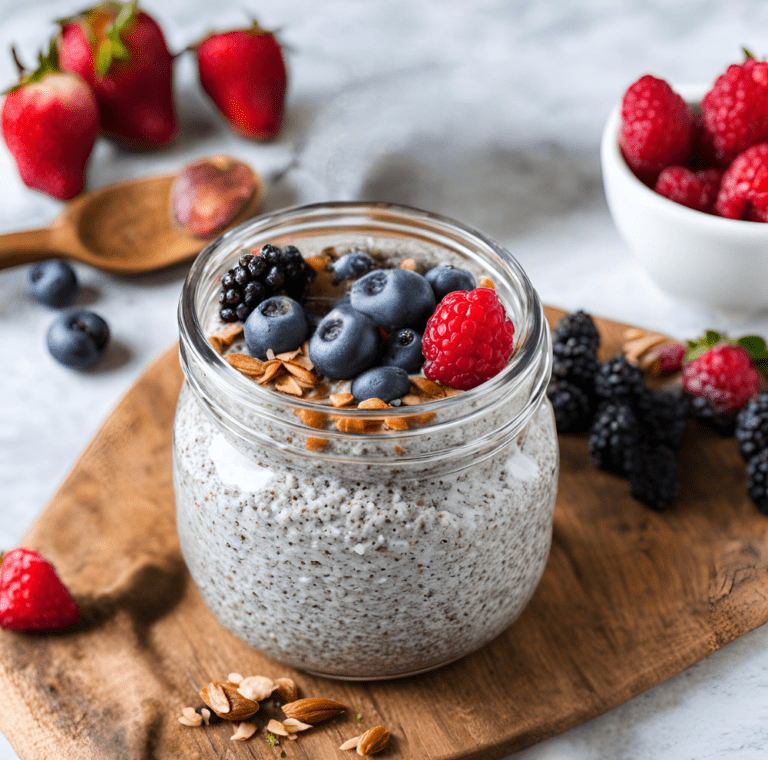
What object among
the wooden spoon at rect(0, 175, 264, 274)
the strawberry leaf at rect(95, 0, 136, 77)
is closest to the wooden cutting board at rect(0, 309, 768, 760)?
the wooden spoon at rect(0, 175, 264, 274)

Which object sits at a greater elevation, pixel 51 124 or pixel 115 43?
pixel 115 43

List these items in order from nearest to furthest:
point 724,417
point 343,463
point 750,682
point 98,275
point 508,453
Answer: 1. point 343,463
2. point 508,453
3. point 750,682
4. point 724,417
5. point 98,275

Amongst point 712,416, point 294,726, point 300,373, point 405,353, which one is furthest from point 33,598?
point 712,416

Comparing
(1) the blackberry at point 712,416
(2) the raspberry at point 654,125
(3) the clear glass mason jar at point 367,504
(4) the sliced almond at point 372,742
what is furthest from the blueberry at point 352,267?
(2) the raspberry at point 654,125

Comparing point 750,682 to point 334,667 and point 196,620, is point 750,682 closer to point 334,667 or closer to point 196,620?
point 334,667

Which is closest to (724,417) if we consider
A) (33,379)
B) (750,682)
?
(750,682)

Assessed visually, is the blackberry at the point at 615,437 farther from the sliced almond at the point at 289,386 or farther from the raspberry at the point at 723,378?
the sliced almond at the point at 289,386

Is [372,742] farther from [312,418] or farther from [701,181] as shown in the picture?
[701,181]
